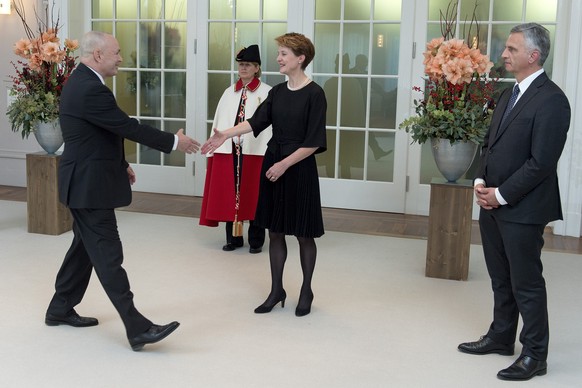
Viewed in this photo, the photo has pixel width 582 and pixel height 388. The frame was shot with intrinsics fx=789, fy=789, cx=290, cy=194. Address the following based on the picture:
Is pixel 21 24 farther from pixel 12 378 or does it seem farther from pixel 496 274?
pixel 496 274

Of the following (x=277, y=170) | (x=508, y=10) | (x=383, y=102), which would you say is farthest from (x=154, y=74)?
(x=277, y=170)

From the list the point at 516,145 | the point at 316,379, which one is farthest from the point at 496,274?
A: the point at 316,379

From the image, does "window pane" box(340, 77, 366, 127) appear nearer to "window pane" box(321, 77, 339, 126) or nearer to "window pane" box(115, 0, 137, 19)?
"window pane" box(321, 77, 339, 126)

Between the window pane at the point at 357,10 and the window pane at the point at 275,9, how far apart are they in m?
0.59

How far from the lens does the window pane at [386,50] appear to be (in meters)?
7.00

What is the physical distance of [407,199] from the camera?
7.11 m

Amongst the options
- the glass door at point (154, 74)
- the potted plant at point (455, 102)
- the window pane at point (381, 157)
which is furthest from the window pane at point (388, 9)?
the potted plant at point (455, 102)

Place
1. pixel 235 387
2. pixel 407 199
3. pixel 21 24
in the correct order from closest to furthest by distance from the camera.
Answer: pixel 235 387 < pixel 407 199 < pixel 21 24

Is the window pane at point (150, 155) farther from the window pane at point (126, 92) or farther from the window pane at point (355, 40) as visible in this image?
the window pane at point (355, 40)

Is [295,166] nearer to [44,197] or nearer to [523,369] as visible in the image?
[523,369]

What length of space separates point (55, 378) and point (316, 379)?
1121mm

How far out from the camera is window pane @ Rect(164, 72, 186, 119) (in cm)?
770

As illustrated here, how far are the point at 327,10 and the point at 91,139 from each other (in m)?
4.02

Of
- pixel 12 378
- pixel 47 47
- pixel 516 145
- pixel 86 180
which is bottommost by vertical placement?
pixel 12 378
